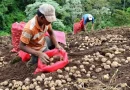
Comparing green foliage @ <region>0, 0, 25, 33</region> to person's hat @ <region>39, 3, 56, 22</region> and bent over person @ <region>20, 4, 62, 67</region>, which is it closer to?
bent over person @ <region>20, 4, 62, 67</region>

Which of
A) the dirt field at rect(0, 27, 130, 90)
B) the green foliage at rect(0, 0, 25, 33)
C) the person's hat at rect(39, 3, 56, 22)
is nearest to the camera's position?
the dirt field at rect(0, 27, 130, 90)

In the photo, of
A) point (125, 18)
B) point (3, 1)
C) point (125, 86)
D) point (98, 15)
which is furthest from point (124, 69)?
point (3, 1)

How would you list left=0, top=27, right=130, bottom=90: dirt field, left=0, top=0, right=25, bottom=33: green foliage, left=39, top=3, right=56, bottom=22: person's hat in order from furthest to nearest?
left=0, top=0, right=25, bottom=33: green foliage
left=39, top=3, right=56, bottom=22: person's hat
left=0, top=27, right=130, bottom=90: dirt field

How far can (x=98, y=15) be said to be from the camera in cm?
1755

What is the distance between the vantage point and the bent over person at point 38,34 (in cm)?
385

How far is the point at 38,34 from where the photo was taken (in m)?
4.09

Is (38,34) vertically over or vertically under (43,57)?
over

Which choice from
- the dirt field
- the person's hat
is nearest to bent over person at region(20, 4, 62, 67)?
the person's hat

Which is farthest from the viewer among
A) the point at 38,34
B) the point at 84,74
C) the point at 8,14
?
the point at 8,14

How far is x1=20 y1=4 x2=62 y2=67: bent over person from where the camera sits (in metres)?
3.85

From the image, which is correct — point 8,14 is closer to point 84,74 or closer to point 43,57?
point 43,57

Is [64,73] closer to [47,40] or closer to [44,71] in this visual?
[44,71]

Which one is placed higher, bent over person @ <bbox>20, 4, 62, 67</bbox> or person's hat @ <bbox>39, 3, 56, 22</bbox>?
person's hat @ <bbox>39, 3, 56, 22</bbox>

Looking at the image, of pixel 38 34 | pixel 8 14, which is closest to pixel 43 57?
pixel 38 34
